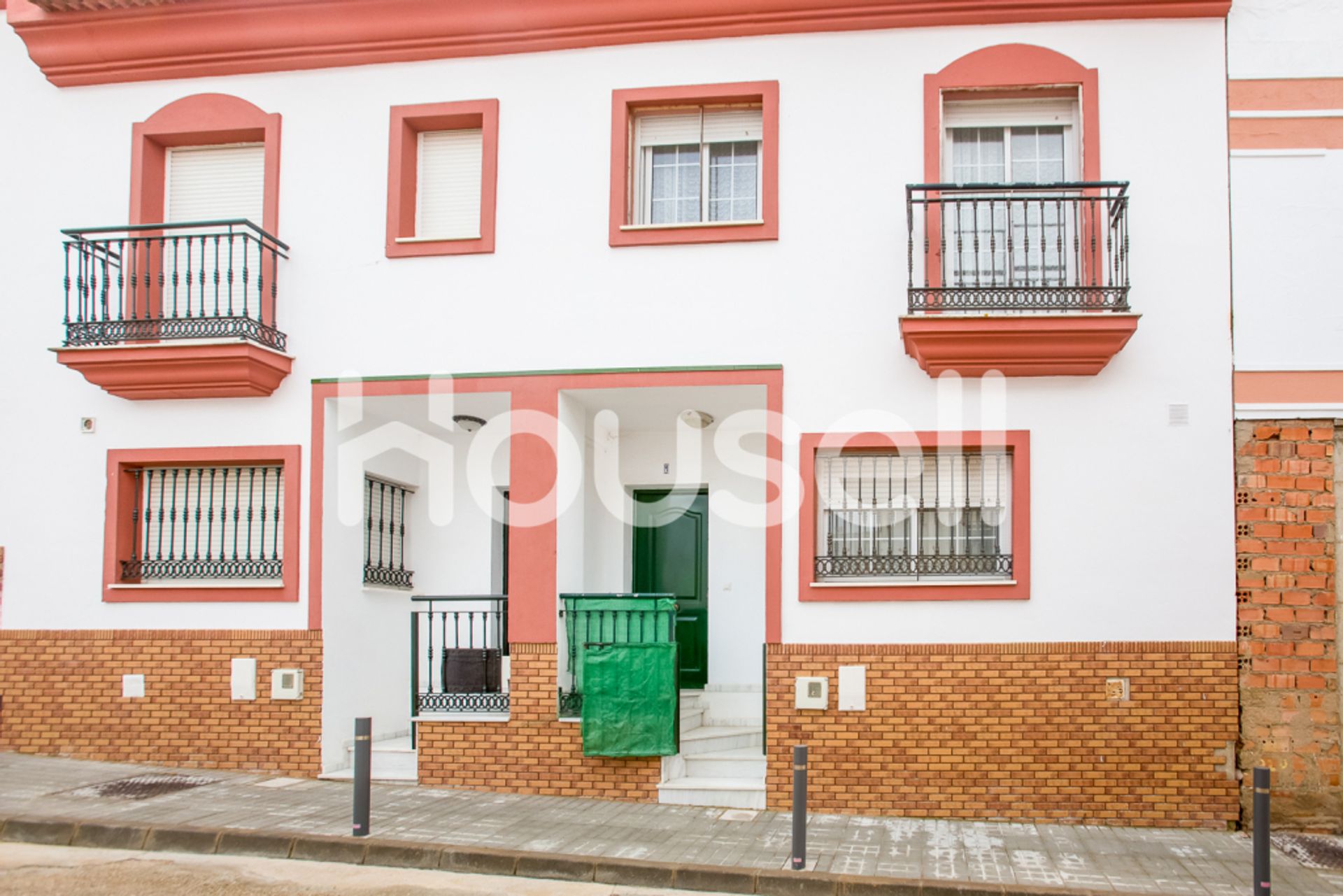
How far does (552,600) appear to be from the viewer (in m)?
11.1

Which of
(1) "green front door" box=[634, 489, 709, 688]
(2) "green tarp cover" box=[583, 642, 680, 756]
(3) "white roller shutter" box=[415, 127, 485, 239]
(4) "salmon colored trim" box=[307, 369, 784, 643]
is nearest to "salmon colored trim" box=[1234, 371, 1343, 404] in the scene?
(4) "salmon colored trim" box=[307, 369, 784, 643]

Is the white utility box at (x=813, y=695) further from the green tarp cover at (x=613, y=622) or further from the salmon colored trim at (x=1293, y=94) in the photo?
the salmon colored trim at (x=1293, y=94)

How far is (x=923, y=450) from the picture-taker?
10.8 metres

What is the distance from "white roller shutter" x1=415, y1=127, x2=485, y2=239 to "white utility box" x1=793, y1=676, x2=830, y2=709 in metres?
5.07

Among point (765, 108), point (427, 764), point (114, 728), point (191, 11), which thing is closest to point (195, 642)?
point (114, 728)

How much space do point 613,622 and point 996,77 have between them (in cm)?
570

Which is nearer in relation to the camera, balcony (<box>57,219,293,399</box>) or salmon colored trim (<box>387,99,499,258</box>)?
balcony (<box>57,219,293,399</box>)

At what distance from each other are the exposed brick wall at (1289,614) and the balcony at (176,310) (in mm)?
8394

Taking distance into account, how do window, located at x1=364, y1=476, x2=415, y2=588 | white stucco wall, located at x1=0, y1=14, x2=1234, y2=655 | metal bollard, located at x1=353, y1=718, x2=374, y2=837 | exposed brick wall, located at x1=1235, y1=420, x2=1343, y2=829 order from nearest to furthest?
metal bollard, located at x1=353, y1=718, x2=374, y2=837 → exposed brick wall, located at x1=1235, y1=420, x2=1343, y2=829 → white stucco wall, located at x1=0, y1=14, x2=1234, y2=655 → window, located at x1=364, y1=476, x2=415, y2=588

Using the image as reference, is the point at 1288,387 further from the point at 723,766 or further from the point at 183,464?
the point at 183,464

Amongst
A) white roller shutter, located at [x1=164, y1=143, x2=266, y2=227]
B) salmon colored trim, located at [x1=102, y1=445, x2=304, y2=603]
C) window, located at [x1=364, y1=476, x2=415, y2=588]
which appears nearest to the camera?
salmon colored trim, located at [x1=102, y1=445, x2=304, y2=603]

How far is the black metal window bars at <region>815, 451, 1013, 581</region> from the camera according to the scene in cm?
1072

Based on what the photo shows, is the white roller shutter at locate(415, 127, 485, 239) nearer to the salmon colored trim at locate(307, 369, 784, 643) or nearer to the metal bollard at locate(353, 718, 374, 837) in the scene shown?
the salmon colored trim at locate(307, 369, 784, 643)

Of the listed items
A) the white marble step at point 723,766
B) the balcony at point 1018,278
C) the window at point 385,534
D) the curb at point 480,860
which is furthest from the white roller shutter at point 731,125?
the curb at point 480,860
